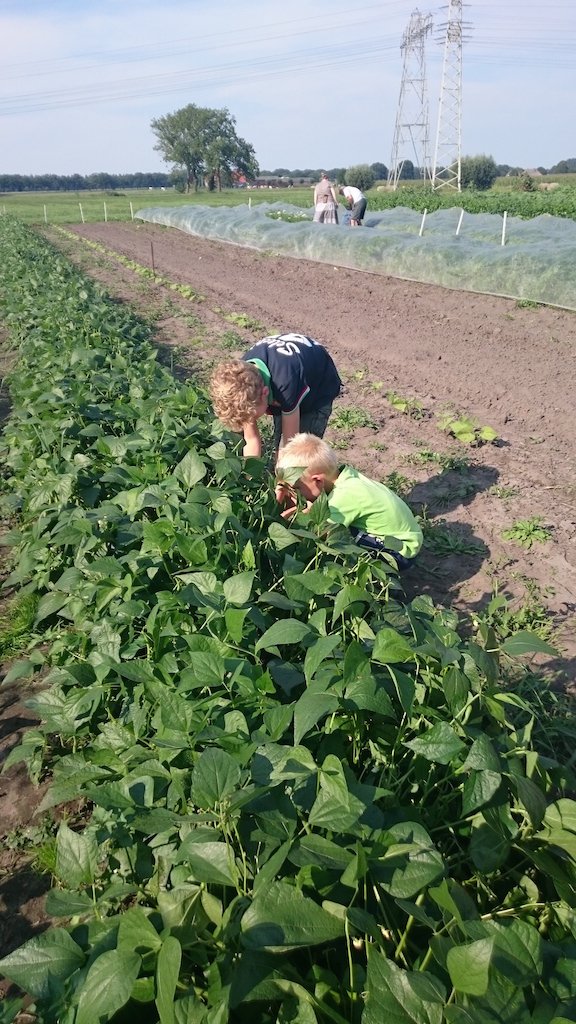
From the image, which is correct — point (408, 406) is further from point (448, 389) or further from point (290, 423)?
point (290, 423)

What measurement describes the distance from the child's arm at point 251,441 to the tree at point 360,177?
203 ft

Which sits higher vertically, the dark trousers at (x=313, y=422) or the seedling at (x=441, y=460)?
the dark trousers at (x=313, y=422)

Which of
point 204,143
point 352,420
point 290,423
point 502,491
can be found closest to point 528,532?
Result: point 502,491

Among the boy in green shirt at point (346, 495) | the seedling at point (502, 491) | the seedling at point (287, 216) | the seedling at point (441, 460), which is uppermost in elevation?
the seedling at point (287, 216)

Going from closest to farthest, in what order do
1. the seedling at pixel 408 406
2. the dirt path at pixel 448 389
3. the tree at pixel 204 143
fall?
the dirt path at pixel 448 389 → the seedling at pixel 408 406 → the tree at pixel 204 143

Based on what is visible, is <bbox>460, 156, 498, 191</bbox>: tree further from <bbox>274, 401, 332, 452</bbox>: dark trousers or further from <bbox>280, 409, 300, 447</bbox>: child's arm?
<bbox>280, 409, 300, 447</bbox>: child's arm

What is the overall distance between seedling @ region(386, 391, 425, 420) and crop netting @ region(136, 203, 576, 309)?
4908mm

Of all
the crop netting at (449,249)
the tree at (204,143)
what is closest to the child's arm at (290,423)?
the crop netting at (449,249)

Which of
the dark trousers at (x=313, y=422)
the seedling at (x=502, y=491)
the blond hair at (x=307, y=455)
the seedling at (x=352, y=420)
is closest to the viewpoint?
the blond hair at (x=307, y=455)

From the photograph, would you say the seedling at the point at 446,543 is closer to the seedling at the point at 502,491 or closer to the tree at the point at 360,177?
the seedling at the point at 502,491

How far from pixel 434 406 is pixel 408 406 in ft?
0.93

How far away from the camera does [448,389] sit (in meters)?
7.11

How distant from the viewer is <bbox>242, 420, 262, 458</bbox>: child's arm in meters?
3.34

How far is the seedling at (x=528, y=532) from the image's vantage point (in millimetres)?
4176
